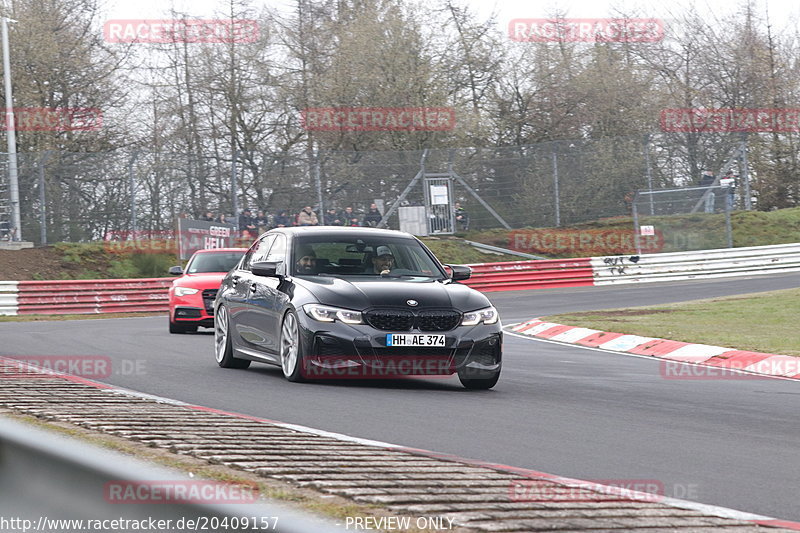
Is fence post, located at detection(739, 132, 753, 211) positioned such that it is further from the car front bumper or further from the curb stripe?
the car front bumper

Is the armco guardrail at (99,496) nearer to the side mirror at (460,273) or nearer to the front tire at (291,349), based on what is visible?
the front tire at (291,349)

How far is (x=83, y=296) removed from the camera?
30.2 m

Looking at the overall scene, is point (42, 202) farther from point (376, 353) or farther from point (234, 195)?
point (376, 353)

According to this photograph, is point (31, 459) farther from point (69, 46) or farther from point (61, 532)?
point (69, 46)

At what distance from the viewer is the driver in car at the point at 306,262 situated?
37.2 ft

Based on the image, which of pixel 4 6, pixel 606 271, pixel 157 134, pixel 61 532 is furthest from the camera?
pixel 157 134

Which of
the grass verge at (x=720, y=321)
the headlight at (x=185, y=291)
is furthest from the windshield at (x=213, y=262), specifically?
the grass verge at (x=720, y=321)

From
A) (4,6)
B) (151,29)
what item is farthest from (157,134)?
(4,6)

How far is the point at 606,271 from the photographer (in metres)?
34.5

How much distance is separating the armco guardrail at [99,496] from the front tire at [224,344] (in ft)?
27.3

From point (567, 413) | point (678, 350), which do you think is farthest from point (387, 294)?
point (678, 350)

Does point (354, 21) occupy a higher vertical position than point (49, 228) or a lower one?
higher

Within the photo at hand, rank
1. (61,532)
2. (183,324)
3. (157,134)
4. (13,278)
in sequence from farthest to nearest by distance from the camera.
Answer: (157,134) < (13,278) < (183,324) < (61,532)

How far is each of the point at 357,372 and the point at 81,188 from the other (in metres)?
23.6
